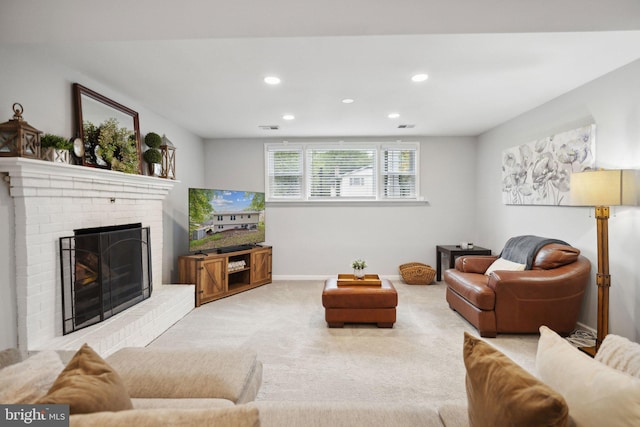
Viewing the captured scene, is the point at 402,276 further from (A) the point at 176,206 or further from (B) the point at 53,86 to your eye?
(B) the point at 53,86

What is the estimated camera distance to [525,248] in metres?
3.77

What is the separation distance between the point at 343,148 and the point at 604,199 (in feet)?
12.9

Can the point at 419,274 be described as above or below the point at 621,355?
below

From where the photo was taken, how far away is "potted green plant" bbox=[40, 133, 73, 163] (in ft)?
8.36

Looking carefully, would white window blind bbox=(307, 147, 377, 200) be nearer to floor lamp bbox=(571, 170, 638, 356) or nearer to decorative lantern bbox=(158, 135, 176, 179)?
decorative lantern bbox=(158, 135, 176, 179)

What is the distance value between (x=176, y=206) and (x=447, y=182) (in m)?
4.51

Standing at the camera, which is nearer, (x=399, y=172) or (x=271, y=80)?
(x=271, y=80)

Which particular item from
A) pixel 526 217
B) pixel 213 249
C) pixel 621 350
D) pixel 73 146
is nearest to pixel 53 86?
pixel 73 146

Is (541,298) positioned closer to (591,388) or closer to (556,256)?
(556,256)

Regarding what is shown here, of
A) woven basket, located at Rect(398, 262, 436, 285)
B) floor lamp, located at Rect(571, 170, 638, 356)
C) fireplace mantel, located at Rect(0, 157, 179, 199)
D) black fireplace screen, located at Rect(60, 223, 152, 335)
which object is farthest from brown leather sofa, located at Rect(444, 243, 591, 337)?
fireplace mantel, located at Rect(0, 157, 179, 199)

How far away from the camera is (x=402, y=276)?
569cm

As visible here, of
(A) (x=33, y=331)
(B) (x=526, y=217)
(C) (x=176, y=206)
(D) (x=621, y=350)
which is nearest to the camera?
(D) (x=621, y=350)

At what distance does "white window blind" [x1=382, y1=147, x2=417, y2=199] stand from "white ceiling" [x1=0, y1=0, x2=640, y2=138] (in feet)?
2.70

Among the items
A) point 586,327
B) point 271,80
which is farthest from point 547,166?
point 271,80
